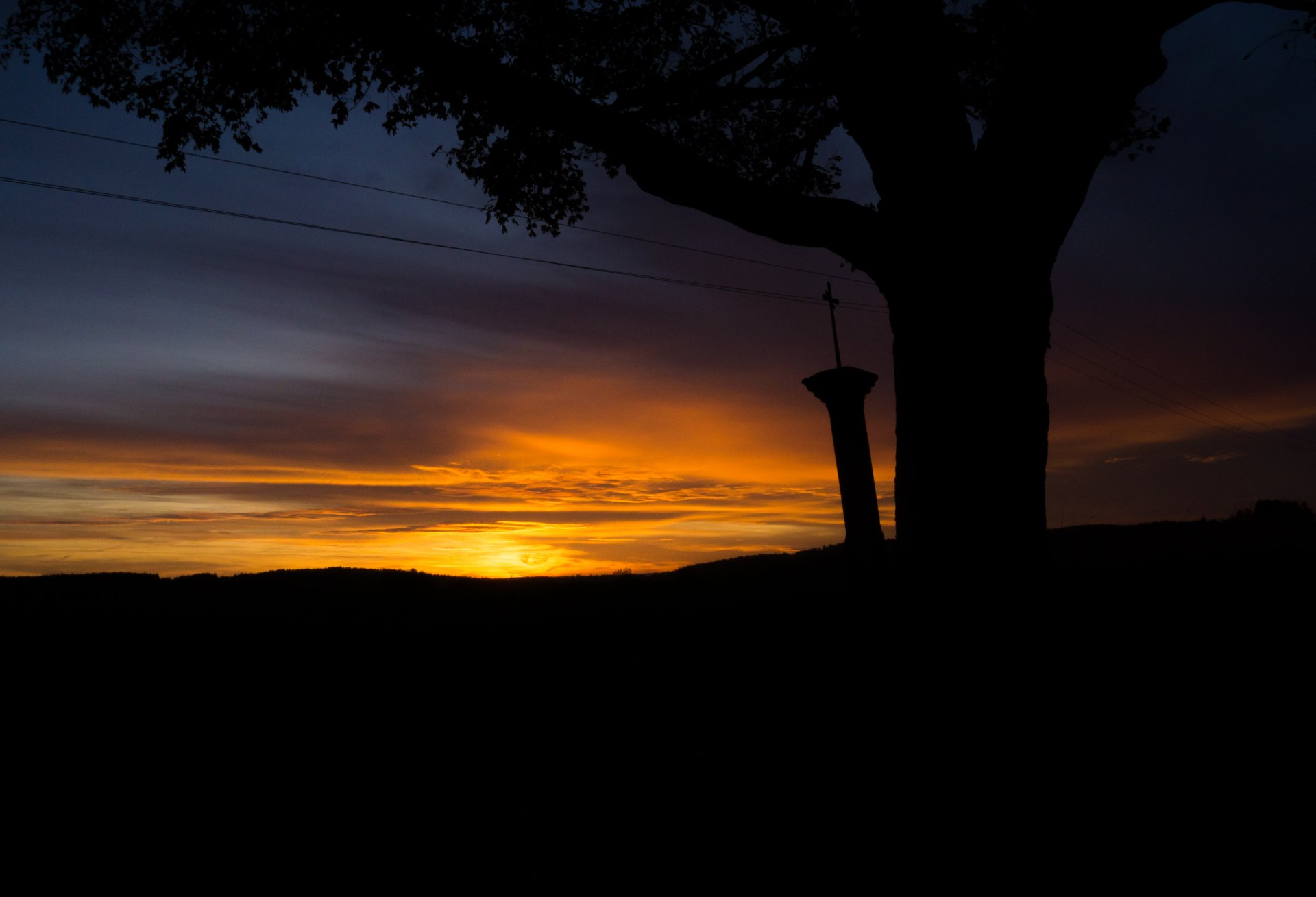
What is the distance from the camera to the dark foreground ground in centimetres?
366

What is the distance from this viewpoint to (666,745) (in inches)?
180

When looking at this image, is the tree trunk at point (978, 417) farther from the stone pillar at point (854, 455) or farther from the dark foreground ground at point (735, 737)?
the stone pillar at point (854, 455)

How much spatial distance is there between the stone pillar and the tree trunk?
25.1 feet

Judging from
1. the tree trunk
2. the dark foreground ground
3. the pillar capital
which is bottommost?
the dark foreground ground

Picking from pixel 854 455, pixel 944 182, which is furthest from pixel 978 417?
pixel 854 455

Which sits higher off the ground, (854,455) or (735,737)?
(854,455)

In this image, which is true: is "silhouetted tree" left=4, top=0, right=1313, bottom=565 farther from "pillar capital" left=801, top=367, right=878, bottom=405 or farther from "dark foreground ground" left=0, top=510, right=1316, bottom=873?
"pillar capital" left=801, top=367, right=878, bottom=405

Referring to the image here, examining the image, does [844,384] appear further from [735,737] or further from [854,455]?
[735,737]

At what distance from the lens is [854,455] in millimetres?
A: 14117

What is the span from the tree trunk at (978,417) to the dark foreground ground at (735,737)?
0.23 meters

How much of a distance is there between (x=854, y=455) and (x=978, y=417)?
814cm

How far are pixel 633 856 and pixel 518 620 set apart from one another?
5418mm

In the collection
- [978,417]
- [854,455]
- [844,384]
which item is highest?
[844,384]

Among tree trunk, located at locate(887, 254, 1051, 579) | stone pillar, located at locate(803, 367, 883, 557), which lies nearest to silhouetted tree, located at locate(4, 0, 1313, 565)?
tree trunk, located at locate(887, 254, 1051, 579)
